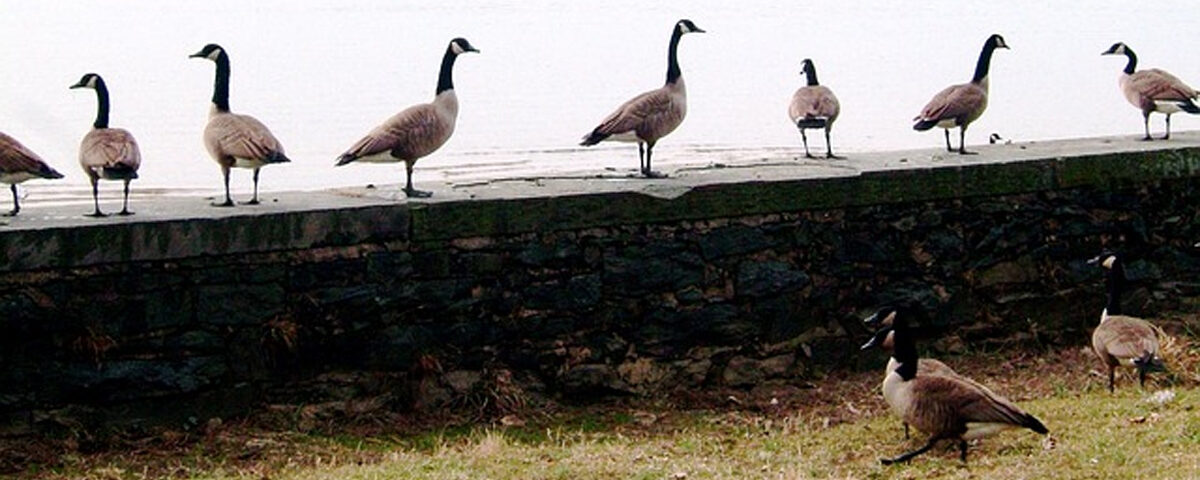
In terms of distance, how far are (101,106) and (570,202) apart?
3.07 m

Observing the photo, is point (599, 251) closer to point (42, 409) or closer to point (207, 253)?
point (207, 253)

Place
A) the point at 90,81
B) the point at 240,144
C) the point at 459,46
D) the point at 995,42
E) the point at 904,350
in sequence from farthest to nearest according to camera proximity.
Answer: the point at 995,42 → the point at 459,46 → the point at 90,81 → the point at 240,144 → the point at 904,350

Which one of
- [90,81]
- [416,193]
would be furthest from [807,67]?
[90,81]

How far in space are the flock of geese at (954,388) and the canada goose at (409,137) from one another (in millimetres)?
3071

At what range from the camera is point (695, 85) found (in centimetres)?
4222

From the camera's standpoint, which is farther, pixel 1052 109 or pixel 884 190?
pixel 1052 109

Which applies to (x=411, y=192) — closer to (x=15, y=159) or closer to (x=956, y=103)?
(x=15, y=159)

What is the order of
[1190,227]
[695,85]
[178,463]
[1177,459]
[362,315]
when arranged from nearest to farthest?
[1177,459] → [178,463] → [362,315] → [1190,227] → [695,85]

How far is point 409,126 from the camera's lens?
10.6 m

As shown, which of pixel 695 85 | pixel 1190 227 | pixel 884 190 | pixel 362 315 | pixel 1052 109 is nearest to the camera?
pixel 362 315

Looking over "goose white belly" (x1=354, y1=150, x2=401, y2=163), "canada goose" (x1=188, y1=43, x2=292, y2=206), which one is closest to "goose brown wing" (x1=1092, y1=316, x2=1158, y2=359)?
"goose white belly" (x1=354, y1=150, x2=401, y2=163)

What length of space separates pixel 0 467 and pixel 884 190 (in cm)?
606

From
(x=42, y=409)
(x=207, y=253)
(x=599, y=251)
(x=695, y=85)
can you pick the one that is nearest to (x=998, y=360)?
(x=599, y=251)

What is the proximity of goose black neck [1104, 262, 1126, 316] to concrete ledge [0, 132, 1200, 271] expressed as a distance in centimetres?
89
